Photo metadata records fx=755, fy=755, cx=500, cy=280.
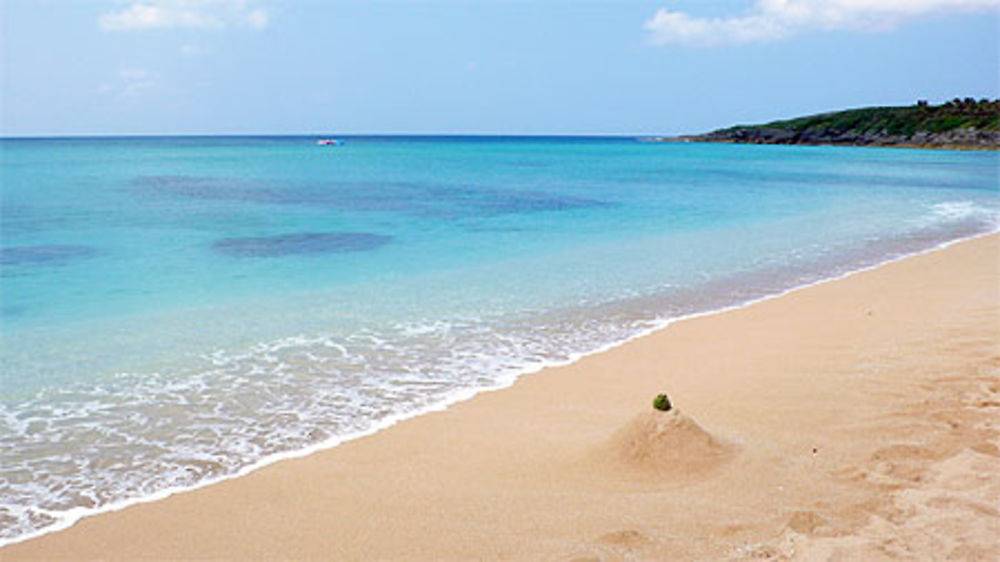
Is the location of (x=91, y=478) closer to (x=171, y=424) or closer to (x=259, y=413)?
(x=171, y=424)

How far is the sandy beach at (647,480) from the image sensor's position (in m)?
5.43

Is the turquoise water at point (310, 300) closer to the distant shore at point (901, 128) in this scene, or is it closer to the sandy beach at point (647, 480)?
the sandy beach at point (647, 480)

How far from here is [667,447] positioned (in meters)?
6.61

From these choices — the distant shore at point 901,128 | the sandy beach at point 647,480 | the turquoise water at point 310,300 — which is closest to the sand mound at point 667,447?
the sandy beach at point 647,480

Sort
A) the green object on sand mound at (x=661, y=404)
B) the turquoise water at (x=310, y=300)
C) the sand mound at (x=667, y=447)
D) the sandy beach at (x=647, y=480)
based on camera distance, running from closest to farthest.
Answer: the sandy beach at (x=647, y=480) < the sand mound at (x=667, y=447) < the green object on sand mound at (x=661, y=404) < the turquoise water at (x=310, y=300)

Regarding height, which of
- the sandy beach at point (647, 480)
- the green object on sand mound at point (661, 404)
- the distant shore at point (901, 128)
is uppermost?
the distant shore at point (901, 128)

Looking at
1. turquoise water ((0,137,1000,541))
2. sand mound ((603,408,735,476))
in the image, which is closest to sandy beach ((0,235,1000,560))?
sand mound ((603,408,735,476))

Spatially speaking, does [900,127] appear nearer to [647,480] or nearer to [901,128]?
[901,128]

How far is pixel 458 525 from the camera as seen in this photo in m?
5.80

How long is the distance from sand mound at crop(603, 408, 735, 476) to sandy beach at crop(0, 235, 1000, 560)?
0.02 meters

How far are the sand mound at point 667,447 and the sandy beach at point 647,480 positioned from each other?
→ 17 millimetres

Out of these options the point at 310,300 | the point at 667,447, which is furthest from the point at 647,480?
the point at 310,300

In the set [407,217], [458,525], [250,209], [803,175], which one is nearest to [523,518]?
[458,525]

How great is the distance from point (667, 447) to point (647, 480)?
0.40m
